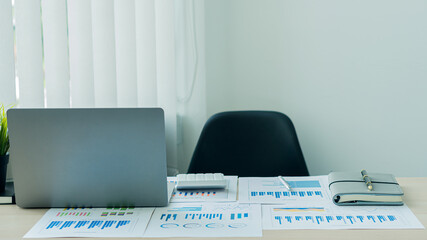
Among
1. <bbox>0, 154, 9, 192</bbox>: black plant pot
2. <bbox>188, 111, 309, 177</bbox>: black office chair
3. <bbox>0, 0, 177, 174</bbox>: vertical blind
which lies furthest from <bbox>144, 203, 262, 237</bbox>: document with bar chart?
<bbox>0, 0, 177, 174</bbox>: vertical blind

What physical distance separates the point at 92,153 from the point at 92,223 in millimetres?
182

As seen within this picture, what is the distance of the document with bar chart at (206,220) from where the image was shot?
46.1 inches

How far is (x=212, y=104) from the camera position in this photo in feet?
7.59

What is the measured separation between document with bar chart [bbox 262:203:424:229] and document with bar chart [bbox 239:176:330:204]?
0.06 metres

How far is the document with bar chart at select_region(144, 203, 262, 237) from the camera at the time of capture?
46.1 inches

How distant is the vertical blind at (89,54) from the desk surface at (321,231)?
2.60 ft

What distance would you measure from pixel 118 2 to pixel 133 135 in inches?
39.6

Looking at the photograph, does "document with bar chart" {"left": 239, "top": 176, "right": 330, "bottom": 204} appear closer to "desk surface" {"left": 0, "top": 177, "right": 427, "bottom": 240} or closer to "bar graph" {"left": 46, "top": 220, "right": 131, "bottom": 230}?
"desk surface" {"left": 0, "top": 177, "right": 427, "bottom": 240}

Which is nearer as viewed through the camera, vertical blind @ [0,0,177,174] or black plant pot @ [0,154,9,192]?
black plant pot @ [0,154,9,192]

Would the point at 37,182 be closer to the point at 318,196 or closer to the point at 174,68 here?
the point at 318,196

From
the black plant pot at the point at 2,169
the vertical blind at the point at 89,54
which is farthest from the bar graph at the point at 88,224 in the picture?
the vertical blind at the point at 89,54

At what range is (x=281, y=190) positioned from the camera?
1.46 m

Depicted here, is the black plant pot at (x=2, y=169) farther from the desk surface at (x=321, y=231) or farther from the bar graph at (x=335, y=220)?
the bar graph at (x=335, y=220)

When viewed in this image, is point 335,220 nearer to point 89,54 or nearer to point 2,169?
point 2,169
